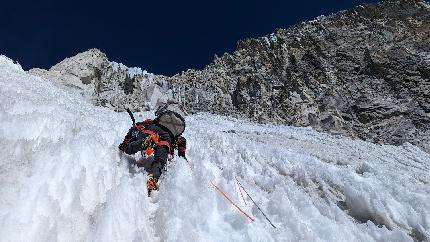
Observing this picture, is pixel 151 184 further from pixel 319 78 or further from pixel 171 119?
pixel 319 78

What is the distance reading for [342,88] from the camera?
139ft

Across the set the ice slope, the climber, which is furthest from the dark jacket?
the ice slope

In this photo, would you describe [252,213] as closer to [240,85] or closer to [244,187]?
[244,187]

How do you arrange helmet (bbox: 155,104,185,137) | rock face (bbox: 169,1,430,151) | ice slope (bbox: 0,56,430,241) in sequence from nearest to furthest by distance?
ice slope (bbox: 0,56,430,241)
helmet (bbox: 155,104,185,137)
rock face (bbox: 169,1,430,151)

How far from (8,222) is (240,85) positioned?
44.4 m

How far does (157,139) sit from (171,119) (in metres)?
0.68

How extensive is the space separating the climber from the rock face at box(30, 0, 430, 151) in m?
26.6

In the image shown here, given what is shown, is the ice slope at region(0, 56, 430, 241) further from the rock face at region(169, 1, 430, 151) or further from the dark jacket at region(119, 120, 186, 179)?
the rock face at region(169, 1, 430, 151)

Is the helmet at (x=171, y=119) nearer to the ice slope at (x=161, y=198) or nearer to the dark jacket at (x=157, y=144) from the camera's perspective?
the dark jacket at (x=157, y=144)

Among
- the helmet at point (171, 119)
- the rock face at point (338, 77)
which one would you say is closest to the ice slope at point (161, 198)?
the helmet at point (171, 119)

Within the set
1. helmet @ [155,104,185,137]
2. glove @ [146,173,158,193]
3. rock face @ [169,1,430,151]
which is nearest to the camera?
glove @ [146,173,158,193]

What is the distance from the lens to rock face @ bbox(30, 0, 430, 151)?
3778 centimetres

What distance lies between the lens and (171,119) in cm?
827

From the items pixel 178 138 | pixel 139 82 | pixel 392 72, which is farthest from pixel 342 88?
pixel 178 138
